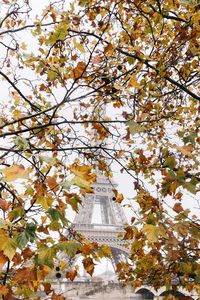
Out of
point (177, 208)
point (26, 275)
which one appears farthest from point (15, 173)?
point (177, 208)

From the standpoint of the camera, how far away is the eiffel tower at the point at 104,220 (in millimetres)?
46969

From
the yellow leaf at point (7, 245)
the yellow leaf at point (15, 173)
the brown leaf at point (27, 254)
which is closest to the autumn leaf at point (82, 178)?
the yellow leaf at point (15, 173)

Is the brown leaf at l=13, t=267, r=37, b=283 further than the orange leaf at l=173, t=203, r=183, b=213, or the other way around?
the orange leaf at l=173, t=203, r=183, b=213

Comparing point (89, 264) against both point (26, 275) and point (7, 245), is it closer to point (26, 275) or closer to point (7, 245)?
point (26, 275)

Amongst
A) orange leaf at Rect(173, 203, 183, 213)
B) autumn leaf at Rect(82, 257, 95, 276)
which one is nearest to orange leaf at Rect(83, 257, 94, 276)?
autumn leaf at Rect(82, 257, 95, 276)

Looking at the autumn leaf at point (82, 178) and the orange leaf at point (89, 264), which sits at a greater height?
the autumn leaf at point (82, 178)

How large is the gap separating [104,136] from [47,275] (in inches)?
108

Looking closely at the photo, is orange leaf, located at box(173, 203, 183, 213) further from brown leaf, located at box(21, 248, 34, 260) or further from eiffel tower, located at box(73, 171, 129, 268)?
eiffel tower, located at box(73, 171, 129, 268)

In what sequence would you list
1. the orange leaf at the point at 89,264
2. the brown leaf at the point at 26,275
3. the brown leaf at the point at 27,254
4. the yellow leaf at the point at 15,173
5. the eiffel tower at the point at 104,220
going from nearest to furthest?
the yellow leaf at the point at 15,173
the brown leaf at the point at 26,275
the brown leaf at the point at 27,254
the orange leaf at the point at 89,264
the eiffel tower at the point at 104,220

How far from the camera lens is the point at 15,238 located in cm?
214

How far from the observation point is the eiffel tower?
154 feet

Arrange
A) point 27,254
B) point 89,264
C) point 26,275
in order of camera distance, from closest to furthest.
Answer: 1. point 26,275
2. point 27,254
3. point 89,264

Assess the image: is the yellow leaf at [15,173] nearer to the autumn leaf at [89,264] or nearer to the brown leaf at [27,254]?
the brown leaf at [27,254]

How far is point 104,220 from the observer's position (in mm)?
56250
